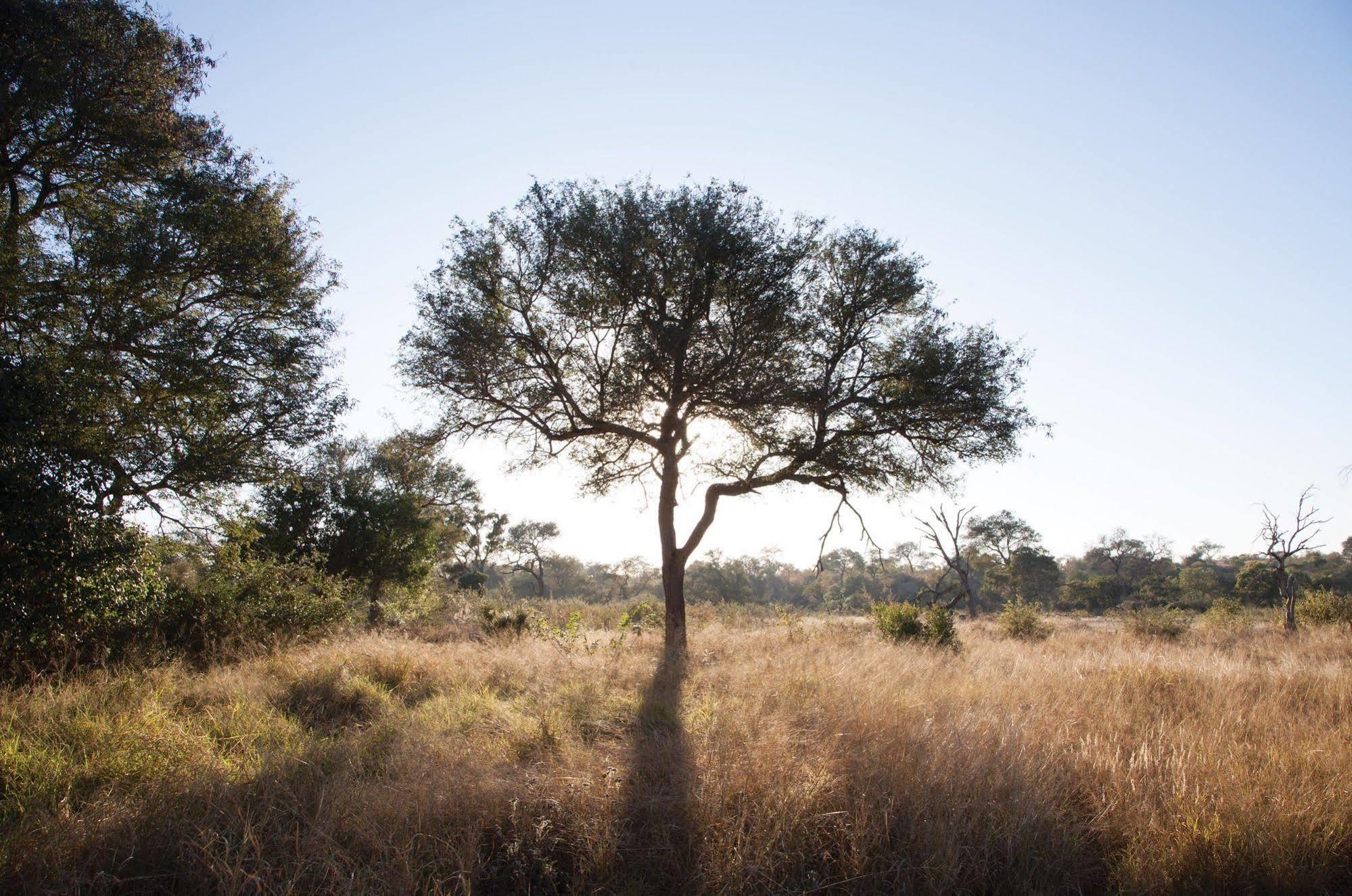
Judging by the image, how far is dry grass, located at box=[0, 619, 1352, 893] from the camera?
3244mm

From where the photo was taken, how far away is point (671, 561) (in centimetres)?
1192

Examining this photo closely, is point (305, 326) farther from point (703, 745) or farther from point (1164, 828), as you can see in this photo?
point (1164, 828)

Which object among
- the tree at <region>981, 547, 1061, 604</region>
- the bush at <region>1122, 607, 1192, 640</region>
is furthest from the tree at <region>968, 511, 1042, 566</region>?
the bush at <region>1122, 607, 1192, 640</region>

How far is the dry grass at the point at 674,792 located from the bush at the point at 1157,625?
43.4ft

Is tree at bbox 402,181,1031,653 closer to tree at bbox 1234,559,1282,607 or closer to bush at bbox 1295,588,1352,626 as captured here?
bush at bbox 1295,588,1352,626

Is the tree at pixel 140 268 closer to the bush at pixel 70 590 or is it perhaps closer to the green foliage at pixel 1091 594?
the bush at pixel 70 590

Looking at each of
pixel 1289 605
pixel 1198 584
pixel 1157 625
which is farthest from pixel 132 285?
pixel 1198 584

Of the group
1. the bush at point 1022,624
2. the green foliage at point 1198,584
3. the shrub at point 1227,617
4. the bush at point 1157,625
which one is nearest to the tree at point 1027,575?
the green foliage at point 1198,584

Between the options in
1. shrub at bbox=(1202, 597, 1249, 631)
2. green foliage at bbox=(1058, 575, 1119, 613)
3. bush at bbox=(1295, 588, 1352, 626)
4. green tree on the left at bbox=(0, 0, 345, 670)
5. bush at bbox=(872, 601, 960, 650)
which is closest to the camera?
green tree on the left at bbox=(0, 0, 345, 670)

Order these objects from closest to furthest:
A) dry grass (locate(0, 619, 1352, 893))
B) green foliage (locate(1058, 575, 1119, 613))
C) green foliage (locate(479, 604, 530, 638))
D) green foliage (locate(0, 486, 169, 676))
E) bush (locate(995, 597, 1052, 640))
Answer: dry grass (locate(0, 619, 1352, 893)) < green foliage (locate(0, 486, 169, 676)) < green foliage (locate(479, 604, 530, 638)) < bush (locate(995, 597, 1052, 640)) < green foliage (locate(1058, 575, 1119, 613))

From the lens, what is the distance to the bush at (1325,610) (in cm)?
1642

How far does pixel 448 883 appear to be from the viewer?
3170mm

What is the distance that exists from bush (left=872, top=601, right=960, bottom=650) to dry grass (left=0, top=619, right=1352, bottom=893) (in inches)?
248

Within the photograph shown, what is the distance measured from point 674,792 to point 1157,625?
2020cm
